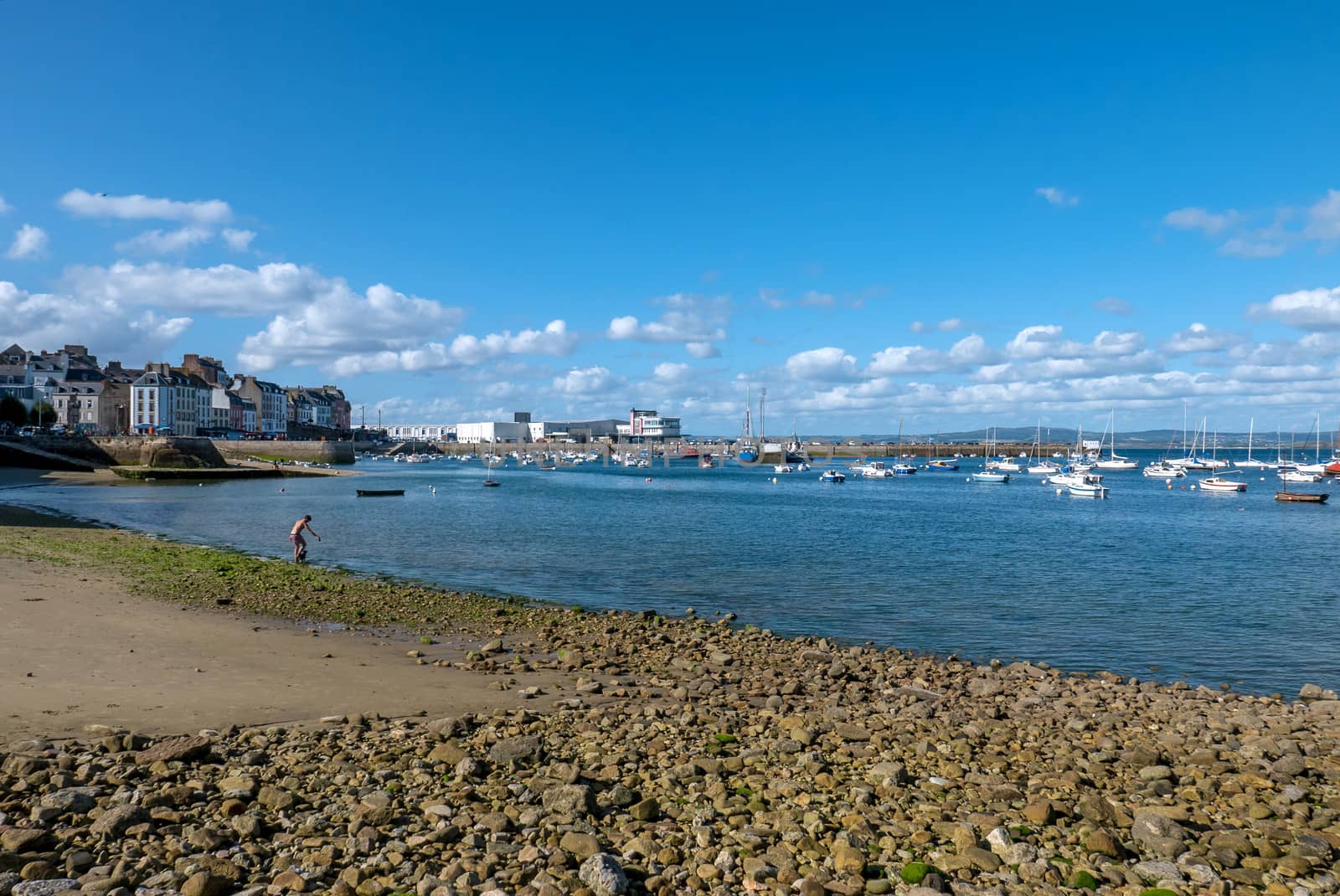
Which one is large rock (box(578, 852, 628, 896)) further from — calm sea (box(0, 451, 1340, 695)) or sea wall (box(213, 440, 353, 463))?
sea wall (box(213, 440, 353, 463))

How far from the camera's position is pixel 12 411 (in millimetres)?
106750

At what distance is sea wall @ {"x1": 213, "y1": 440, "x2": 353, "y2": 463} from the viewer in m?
133

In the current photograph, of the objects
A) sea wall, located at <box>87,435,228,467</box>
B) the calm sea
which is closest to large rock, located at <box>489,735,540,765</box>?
the calm sea

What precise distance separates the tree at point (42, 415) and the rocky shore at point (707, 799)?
418ft

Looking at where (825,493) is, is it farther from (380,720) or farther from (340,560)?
(380,720)

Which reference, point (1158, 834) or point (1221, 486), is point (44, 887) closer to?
point (1158, 834)

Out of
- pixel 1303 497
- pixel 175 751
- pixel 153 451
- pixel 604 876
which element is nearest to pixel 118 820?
pixel 175 751

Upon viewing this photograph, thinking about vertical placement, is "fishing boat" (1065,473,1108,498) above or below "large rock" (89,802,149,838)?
below

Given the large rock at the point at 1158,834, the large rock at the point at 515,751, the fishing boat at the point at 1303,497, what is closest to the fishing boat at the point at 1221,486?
the fishing boat at the point at 1303,497

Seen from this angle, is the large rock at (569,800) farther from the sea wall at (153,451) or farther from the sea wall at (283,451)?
the sea wall at (283,451)

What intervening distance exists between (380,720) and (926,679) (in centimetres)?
923

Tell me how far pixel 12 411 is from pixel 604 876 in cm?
13014

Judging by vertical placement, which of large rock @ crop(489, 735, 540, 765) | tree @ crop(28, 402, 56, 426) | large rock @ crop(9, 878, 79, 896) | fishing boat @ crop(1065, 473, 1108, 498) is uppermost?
tree @ crop(28, 402, 56, 426)

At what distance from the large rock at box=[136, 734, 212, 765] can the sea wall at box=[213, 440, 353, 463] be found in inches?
5202
